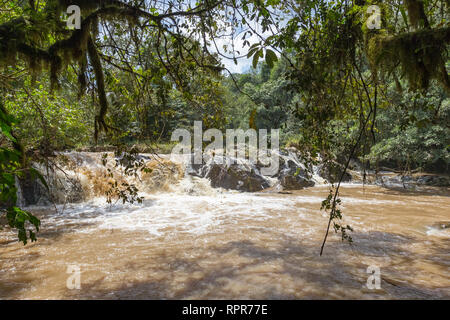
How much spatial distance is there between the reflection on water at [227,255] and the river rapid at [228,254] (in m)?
0.01

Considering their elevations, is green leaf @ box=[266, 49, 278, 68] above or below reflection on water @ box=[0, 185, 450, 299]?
above

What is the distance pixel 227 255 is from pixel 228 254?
6cm

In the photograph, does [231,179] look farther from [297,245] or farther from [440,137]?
[440,137]

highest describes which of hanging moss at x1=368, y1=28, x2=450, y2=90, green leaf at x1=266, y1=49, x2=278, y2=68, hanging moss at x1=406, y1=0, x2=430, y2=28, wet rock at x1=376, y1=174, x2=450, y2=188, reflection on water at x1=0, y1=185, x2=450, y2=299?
hanging moss at x1=406, y1=0, x2=430, y2=28

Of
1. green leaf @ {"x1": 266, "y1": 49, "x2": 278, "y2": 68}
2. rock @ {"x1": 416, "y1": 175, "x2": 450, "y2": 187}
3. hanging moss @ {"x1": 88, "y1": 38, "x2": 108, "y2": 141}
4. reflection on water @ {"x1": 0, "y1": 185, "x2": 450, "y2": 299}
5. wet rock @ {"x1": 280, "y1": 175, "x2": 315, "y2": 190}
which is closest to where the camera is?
green leaf @ {"x1": 266, "y1": 49, "x2": 278, "y2": 68}

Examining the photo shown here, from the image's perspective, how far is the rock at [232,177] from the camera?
12.2 meters

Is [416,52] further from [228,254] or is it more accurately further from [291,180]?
[291,180]

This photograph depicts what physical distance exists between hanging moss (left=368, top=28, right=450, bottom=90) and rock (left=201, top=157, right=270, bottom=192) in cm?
962

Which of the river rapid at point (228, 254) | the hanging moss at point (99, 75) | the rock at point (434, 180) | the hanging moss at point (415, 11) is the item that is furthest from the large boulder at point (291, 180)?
the hanging moss at point (99, 75)

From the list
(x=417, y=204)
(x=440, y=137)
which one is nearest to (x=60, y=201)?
(x=417, y=204)

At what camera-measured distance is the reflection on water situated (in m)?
3.02

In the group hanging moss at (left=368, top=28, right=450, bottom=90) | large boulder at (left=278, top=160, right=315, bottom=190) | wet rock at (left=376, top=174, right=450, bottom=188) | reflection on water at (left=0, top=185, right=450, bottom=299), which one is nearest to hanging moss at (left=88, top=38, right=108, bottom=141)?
reflection on water at (left=0, top=185, right=450, bottom=299)

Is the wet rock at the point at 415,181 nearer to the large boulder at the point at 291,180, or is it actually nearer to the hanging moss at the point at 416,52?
the large boulder at the point at 291,180

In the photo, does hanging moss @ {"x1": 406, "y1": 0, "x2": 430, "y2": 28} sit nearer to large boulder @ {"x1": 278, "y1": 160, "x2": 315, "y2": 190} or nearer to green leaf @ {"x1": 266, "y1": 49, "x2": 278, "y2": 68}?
green leaf @ {"x1": 266, "y1": 49, "x2": 278, "y2": 68}
